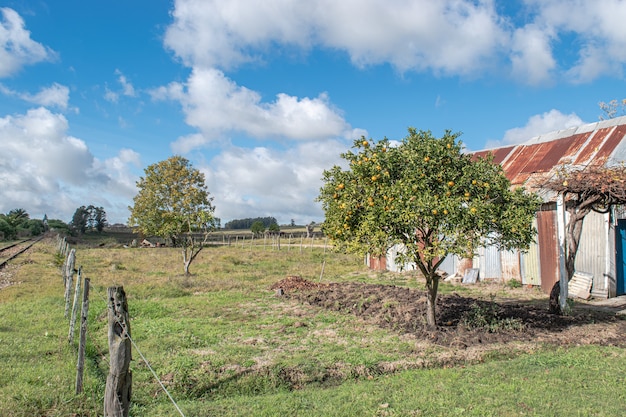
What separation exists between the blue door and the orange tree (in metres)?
6.95

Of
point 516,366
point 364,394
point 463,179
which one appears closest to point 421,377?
point 364,394

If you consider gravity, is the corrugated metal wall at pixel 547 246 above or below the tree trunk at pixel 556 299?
above

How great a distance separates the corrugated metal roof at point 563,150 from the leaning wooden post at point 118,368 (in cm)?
1361

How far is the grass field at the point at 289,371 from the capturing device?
534 cm

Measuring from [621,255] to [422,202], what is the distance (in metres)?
9.90

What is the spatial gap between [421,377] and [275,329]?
3975 mm

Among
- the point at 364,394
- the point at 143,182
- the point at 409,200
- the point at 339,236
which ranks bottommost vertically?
the point at 364,394

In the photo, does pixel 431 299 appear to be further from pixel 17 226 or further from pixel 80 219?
pixel 80 219

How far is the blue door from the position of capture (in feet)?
44.4

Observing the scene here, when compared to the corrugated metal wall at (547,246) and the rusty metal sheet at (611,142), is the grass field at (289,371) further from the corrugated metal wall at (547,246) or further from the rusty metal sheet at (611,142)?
the rusty metal sheet at (611,142)

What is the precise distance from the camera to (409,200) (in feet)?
25.5

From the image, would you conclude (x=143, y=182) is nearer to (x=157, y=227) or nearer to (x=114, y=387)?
(x=157, y=227)

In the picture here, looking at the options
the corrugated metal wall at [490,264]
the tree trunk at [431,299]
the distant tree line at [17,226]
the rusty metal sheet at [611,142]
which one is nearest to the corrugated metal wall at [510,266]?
the corrugated metal wall at [490,264]

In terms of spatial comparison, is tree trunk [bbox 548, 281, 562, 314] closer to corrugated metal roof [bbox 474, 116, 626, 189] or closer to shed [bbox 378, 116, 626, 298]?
shed [bbox 378, 116, 626, 298]
